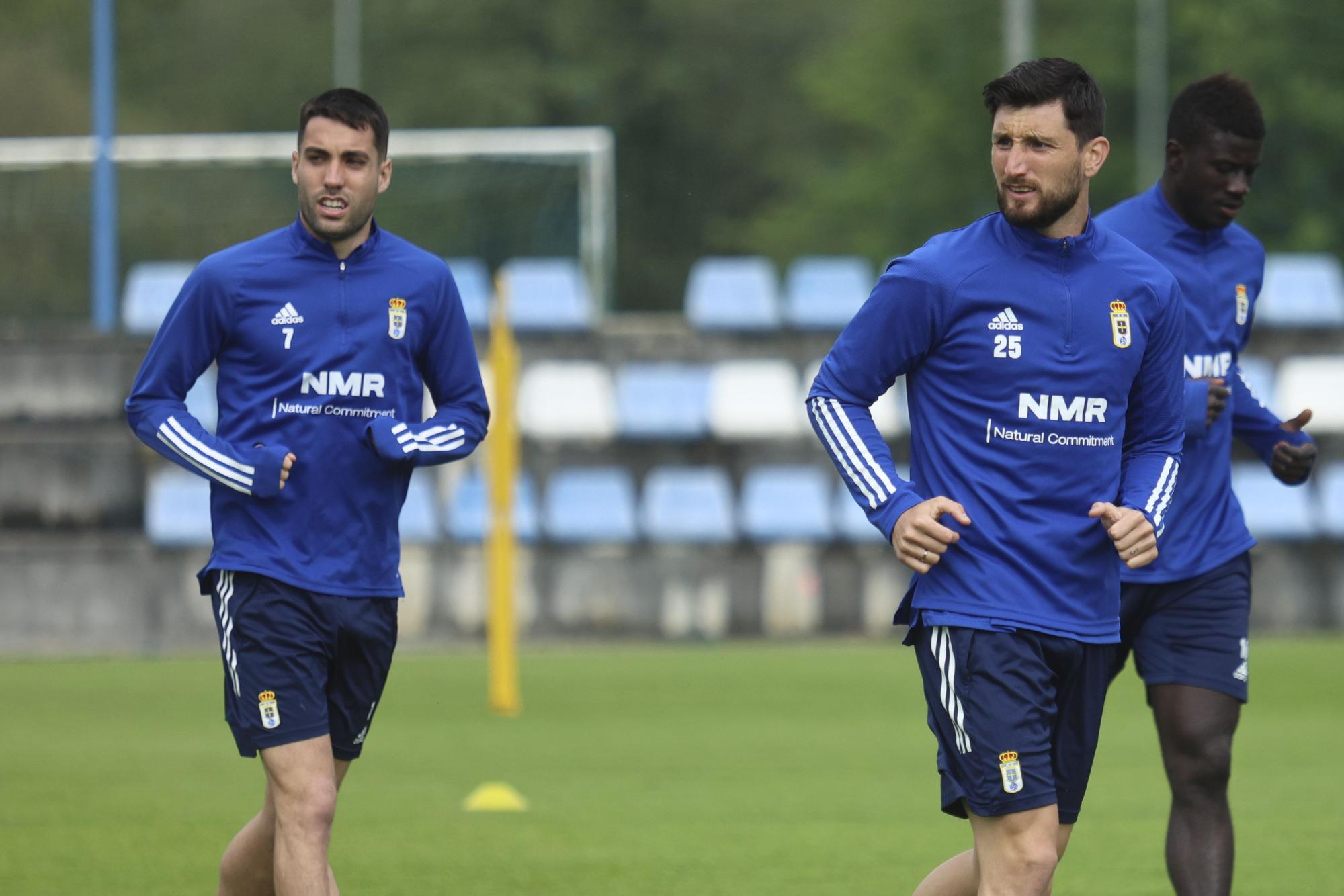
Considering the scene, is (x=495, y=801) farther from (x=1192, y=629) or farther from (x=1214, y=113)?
(x=1214, y=113)

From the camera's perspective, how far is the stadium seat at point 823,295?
20250 mm

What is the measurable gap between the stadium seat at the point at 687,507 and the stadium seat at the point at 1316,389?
5052 millimetres

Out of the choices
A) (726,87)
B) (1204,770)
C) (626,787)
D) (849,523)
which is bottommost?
(626,787)

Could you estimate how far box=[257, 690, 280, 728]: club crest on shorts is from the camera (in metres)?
5.34

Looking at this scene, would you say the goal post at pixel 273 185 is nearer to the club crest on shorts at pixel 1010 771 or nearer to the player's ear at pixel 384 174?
the player's ear at pixel 384 174

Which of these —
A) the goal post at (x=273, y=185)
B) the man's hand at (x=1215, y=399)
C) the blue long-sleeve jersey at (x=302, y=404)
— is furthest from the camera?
the goal post at (x=273, y=185)

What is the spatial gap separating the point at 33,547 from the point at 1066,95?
14.3 meters

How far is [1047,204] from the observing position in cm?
479

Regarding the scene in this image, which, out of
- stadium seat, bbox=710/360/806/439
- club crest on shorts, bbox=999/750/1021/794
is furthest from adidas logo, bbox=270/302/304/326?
stadium seat, bbox=710/360/806/439

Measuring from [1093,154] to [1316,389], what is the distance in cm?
1458

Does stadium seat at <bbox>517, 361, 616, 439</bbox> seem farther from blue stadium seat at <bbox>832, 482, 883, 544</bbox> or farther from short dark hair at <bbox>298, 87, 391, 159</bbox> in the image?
short dark hair at <bbox>298, 87, 391, 159</bbox>

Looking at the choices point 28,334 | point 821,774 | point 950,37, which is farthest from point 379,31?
point 821,774

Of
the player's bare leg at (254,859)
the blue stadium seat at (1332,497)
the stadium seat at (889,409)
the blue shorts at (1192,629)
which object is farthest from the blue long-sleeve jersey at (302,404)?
the blue stadium seat at (1332,497)

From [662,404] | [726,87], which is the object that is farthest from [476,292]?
[726,87]
